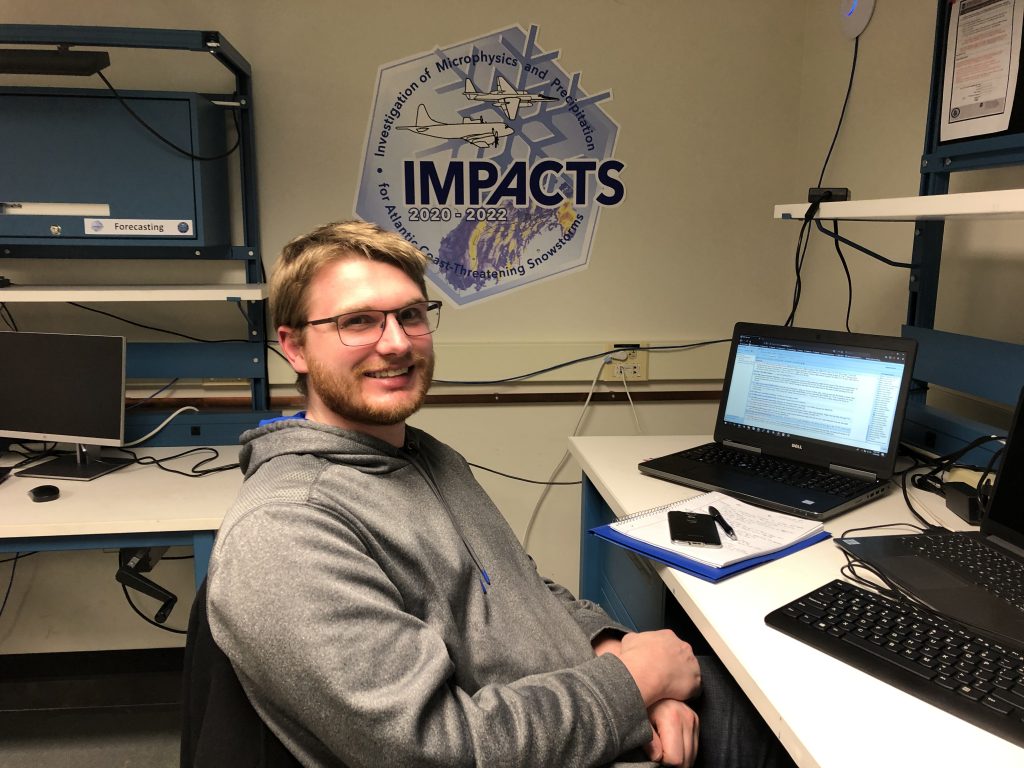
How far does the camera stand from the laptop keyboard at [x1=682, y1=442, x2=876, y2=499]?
1412 mm

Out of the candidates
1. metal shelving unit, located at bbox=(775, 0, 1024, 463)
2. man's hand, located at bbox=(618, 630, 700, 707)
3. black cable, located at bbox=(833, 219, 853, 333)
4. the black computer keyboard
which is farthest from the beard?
black cable, located at bbox=(833, 219, 853, 333)

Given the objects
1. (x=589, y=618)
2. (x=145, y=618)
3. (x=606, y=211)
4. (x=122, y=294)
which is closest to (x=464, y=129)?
(x=606, y=211)

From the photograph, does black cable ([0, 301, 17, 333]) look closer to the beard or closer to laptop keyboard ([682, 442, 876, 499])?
the beard

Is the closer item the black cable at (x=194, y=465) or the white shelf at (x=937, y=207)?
the white shelf at (x=937, y=207)

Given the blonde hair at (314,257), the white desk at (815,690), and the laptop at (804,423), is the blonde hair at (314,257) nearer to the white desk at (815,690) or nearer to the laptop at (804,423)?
the white desk at (815,690)

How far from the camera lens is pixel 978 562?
1.09m

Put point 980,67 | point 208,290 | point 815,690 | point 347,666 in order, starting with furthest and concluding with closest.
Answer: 1. point 208,290
2. point 980,67
3. point 815,690
4. point 347,666

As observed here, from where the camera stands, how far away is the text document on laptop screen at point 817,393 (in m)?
1.45

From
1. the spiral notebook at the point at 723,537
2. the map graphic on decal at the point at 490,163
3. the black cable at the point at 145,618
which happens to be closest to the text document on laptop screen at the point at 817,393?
the spiral notebook at the point at 723,537

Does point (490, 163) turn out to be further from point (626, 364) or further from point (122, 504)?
point (122, 504)

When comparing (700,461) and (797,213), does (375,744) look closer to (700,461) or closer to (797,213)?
(700,461)

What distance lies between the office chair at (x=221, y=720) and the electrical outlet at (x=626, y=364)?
1.72 m

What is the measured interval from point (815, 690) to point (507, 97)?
1858 millimetres

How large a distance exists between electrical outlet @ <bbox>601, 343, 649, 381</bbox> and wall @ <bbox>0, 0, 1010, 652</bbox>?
0.14 ft
